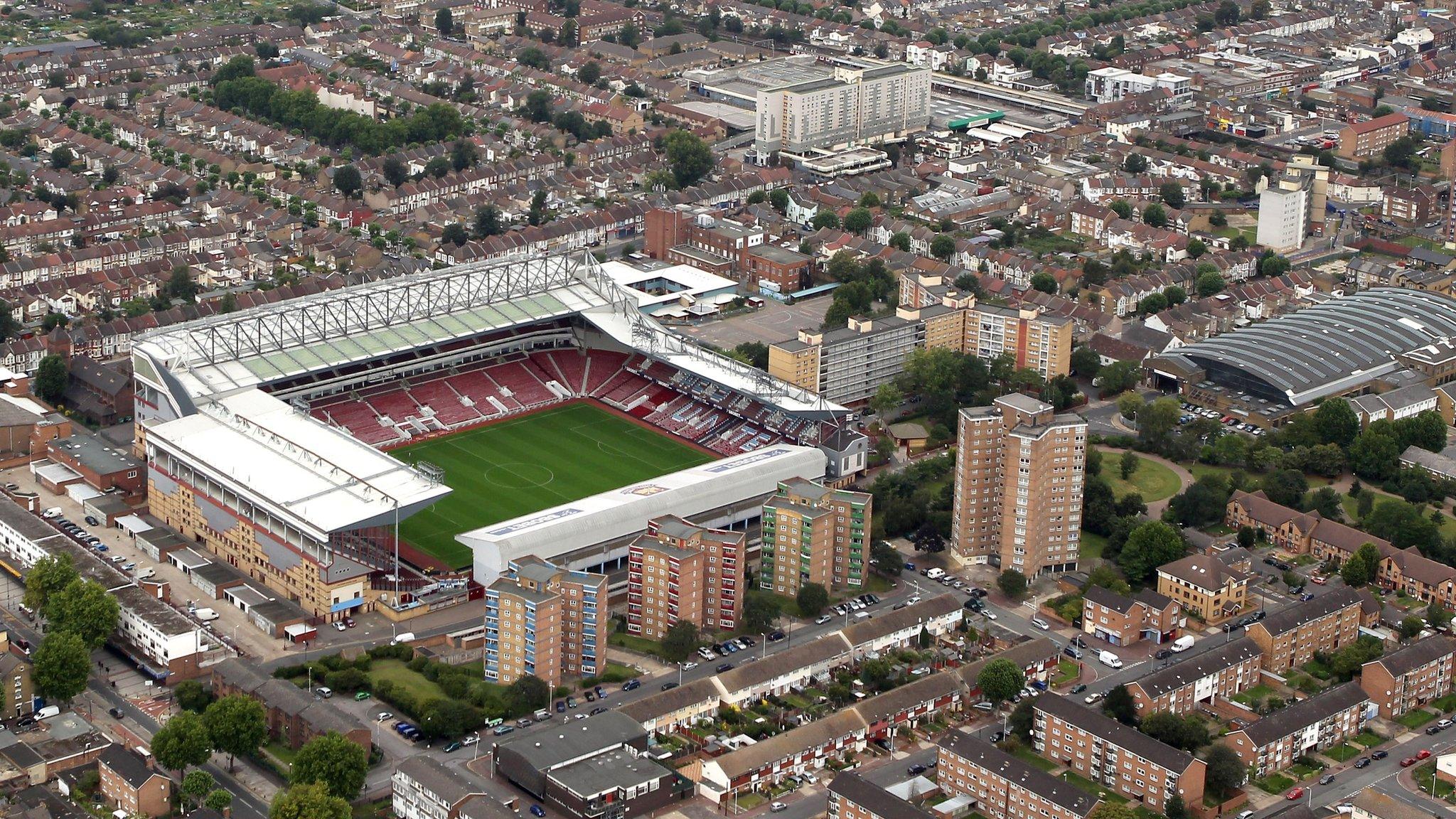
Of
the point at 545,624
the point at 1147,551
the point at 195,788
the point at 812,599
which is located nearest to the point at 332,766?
the point at 195,788

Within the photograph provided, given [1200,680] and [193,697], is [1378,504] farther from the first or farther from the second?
[193,697]

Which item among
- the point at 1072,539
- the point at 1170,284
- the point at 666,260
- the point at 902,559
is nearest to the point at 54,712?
the point at 902,559

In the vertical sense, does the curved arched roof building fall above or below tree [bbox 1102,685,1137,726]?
above

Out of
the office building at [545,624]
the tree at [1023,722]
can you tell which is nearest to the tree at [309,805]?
the office building at [545,624]

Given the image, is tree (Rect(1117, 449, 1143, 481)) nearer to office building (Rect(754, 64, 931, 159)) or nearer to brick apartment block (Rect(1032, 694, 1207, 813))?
brick apartment block (Rect(1032, 694, 1207, 813))

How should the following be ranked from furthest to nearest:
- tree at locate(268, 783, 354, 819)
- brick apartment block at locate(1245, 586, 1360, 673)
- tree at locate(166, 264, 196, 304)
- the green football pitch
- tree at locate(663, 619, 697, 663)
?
tree at locate(166, 264, 196, 304)
the green football pitch
brick apartment block at locate(1245, 586, 1360, 673)
tree at locate(663, 619, 697, 663)
tree at locate(268, 783, 354, 819)

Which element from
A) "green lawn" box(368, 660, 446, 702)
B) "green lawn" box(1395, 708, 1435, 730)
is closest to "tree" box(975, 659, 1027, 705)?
"green lawn" box(1395, 708, 1435, 730)

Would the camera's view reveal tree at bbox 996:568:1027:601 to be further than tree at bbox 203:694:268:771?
Yes
